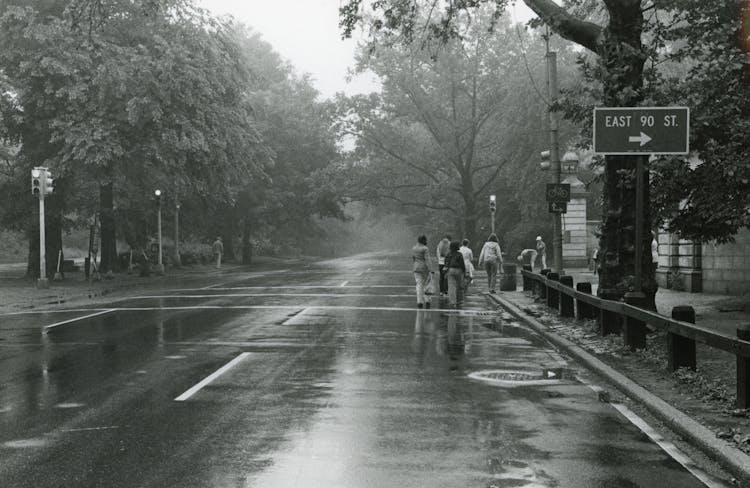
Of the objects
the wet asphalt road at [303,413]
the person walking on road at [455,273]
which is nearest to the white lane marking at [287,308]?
the person walking on road at [455,273]

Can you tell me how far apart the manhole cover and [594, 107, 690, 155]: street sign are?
9.63 ft

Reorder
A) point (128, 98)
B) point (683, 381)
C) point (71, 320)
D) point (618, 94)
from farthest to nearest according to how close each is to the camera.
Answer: point (128, 98) < point (71, 320) < point (618, 94) < point (683, 381)

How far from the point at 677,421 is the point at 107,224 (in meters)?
31.6

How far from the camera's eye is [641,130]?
11.0 meters

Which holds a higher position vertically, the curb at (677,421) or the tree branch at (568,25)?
the tree branch at (568,25)

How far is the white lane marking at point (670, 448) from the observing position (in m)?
5.76

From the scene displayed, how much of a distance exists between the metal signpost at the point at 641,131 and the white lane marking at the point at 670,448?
3.93 metres

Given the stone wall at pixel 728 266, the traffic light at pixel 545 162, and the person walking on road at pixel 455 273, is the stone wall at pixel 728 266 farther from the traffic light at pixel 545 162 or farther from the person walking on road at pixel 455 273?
the person walking on road at pixel 455 273

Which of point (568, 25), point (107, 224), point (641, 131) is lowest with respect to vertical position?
point (107, 224)

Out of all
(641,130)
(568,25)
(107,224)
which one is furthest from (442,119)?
(641,130)

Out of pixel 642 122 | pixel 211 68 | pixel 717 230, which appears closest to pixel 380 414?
pixel 642 122

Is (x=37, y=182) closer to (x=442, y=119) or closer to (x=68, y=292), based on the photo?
(x=68, y=292)

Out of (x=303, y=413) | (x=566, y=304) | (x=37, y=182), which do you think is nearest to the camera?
(x=303, y=413)


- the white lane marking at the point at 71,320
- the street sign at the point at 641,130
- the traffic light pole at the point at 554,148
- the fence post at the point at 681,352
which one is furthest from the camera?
the traffic light pole at the point at 554,148
